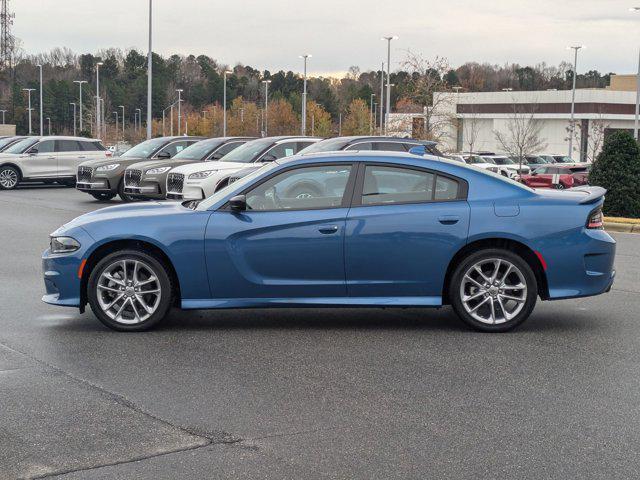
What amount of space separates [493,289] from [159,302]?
287 cm

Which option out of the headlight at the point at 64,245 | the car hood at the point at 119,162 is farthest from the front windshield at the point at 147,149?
the headlight at the point at 64,245

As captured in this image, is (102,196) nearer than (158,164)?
No

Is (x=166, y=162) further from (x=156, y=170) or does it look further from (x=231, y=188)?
(x=231, y=188)

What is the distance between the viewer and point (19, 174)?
30.6 metres

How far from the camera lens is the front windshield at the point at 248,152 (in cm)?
2072

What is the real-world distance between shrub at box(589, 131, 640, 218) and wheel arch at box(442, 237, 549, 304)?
41.5 ft

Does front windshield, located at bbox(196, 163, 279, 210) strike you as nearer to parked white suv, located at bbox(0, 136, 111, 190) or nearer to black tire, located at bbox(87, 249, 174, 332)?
black tire, located at bbox(87, 249, 174, 332)

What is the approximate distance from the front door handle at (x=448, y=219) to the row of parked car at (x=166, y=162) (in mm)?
4983

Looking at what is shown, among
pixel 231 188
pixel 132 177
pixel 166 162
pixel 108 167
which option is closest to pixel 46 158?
pixel 108 167

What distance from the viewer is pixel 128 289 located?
811 cm

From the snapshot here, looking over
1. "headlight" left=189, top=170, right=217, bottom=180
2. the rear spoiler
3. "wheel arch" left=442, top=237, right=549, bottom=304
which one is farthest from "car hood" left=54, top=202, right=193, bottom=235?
"headlight" left=189, top=170, right=217, bottom=180

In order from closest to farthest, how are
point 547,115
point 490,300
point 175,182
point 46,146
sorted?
point 490,300, point 175,182, point 46,146, point 547,115

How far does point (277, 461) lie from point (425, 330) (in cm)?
363

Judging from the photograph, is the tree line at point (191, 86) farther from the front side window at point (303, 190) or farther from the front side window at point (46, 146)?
the front side window at point (303, 190)
